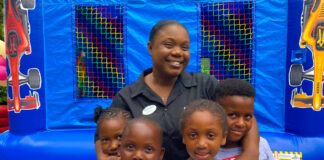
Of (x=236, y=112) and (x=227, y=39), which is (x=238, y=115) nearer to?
(x=236, y=112)

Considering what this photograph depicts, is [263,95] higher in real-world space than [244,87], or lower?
lower

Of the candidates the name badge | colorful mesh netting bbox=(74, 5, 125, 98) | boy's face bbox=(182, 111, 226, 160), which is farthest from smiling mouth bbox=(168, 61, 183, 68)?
colorful mesh netting bbox=(74, 5, 125, 98)

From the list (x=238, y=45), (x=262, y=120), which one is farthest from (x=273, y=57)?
(x=262, y=120)

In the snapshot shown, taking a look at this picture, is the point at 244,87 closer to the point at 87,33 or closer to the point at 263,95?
the point at 263,95

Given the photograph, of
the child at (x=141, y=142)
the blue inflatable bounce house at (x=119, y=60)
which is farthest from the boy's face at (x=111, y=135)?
the blue inflatable bounce house at (x=119, y=60)

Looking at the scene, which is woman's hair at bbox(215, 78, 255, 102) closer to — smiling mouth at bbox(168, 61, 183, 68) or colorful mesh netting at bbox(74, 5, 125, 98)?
smiling mouth at bbox(168, 61, 183, 68)

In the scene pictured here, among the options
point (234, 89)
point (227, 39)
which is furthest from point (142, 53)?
point (234, 89)

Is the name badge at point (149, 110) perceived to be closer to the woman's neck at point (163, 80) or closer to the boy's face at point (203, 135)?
the woman's neck at point (163, 80)

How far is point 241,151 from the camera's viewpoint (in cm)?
159

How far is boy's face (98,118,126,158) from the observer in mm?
1786

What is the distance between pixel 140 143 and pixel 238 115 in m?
0.57

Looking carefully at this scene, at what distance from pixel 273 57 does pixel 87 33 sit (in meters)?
2.61

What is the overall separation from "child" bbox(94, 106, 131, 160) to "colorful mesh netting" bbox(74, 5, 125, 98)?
2.25m

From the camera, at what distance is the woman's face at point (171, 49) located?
1.72 meters
